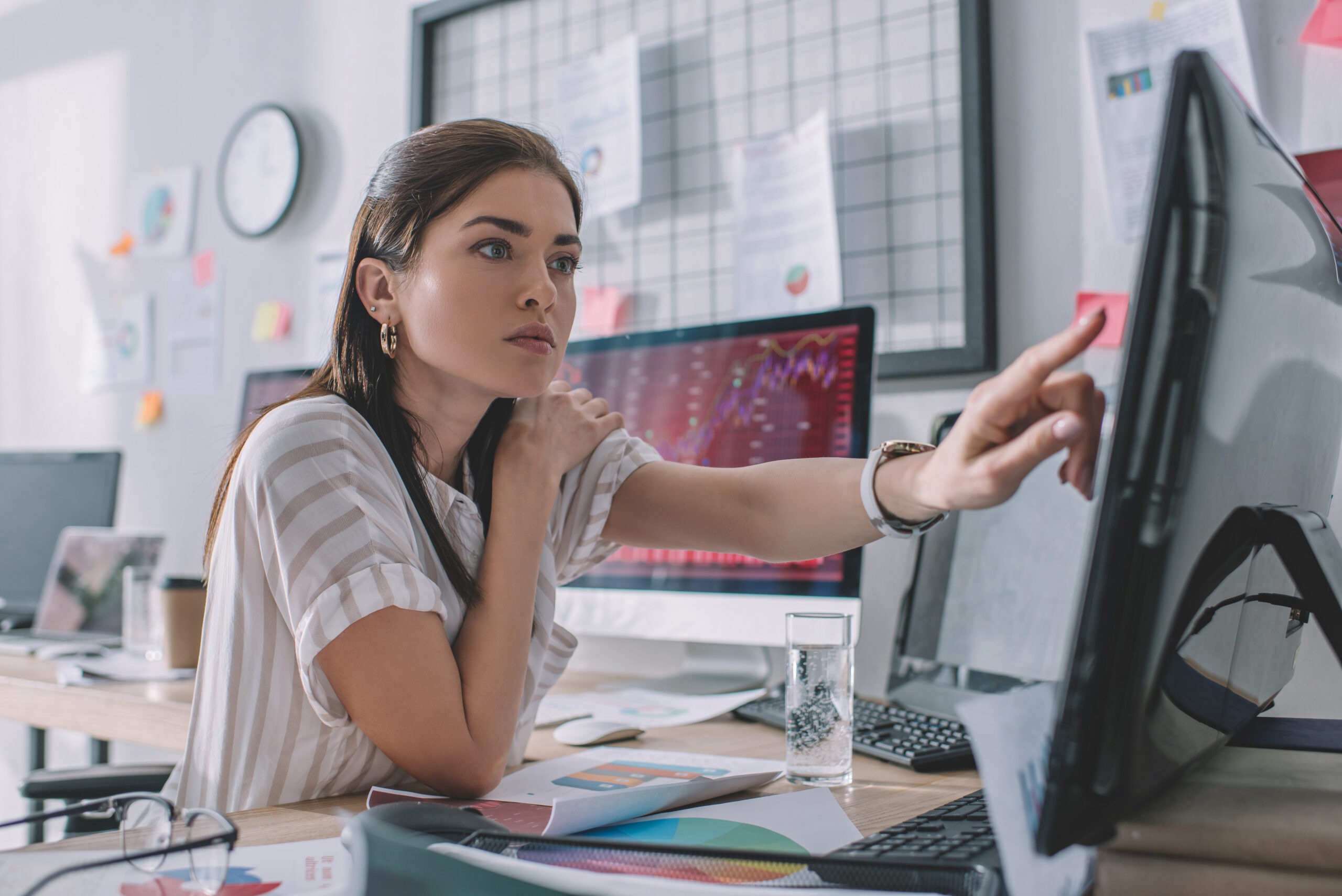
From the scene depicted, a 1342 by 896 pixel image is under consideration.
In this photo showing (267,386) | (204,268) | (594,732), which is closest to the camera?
(594,732)

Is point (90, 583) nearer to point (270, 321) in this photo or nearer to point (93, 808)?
point (270, 321)

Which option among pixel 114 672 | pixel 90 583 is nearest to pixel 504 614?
pixel 114 672

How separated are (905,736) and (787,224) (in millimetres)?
744

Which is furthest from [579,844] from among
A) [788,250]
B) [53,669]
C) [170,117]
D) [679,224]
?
[170,117]

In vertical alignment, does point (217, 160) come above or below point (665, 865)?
above

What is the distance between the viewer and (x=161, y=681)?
1.33 metres

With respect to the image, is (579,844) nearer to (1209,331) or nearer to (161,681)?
(1209,331)

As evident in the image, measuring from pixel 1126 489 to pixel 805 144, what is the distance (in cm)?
110

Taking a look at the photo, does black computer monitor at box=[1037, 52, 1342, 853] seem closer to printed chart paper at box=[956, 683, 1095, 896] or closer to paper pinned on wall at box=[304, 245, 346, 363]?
printed chart paper at box=[956, 683, 1095, 896]

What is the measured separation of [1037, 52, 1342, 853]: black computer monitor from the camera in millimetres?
364

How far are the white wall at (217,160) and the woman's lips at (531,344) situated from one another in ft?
1.99

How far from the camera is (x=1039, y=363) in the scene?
47 centimetres

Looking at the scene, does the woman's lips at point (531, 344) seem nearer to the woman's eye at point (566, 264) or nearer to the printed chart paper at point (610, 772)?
the woman's eye at point (566, 264)

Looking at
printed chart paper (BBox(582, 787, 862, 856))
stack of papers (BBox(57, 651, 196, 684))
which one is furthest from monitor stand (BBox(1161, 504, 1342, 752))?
stack of papers (BBox(57, 651, 196, 684))
